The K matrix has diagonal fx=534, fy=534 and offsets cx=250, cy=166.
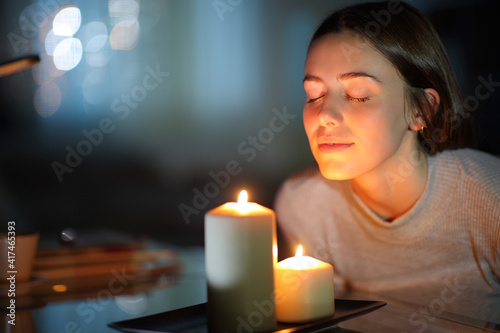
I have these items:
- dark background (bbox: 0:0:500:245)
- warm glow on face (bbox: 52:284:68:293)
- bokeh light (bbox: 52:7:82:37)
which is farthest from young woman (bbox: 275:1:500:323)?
bokeh light (bbox: 52:7:82:37)

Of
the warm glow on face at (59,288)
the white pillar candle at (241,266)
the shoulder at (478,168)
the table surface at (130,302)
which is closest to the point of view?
the white pillar candle at (241,266)

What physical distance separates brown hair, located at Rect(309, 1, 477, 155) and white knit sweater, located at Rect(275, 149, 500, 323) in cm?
9

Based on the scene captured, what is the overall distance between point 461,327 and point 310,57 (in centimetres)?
54

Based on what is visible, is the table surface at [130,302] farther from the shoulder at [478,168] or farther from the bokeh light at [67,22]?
the bokeh light at [67,22]

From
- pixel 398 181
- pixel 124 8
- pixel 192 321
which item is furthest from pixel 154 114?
pixel 192 321

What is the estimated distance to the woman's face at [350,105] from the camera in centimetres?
95

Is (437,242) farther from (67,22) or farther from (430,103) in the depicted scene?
(67,22)

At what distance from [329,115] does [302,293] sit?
380 millimetres

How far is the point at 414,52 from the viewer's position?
3.34 feet

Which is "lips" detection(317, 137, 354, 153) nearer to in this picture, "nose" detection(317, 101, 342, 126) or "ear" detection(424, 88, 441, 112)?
"nose" detection(317, 101, 342, 126)

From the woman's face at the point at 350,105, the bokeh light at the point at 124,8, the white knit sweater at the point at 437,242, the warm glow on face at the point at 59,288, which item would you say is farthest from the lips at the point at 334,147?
the bokeh light at the point at 124,8

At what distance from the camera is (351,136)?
37.5 inches

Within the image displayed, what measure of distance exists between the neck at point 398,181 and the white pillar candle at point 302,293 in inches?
18.3

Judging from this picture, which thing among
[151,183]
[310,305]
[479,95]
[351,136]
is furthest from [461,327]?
[151,183]
